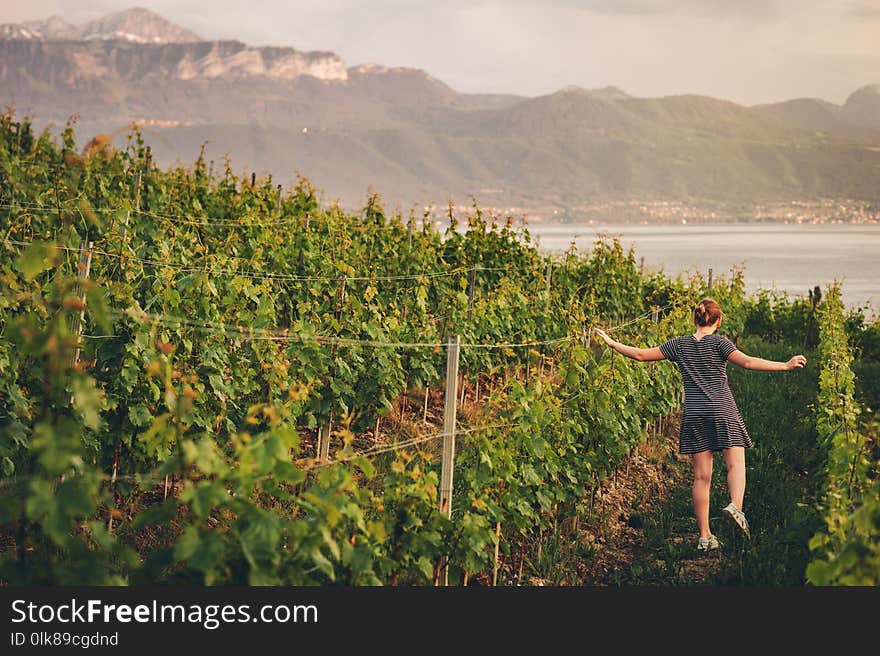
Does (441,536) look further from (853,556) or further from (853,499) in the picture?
(853,499)

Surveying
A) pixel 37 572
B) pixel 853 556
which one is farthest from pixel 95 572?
pixel 853 556

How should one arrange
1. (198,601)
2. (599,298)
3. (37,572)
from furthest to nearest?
(599,298), (198,601), (37,572)

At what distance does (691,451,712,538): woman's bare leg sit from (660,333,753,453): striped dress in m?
0.06

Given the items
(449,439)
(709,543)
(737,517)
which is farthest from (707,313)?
(449,439)

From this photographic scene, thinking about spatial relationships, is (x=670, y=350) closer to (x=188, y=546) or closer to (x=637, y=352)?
(x=637, y=352)

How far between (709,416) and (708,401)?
100 millimetres

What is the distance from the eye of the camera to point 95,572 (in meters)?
2.88

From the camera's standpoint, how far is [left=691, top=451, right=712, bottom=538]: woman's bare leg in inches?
241

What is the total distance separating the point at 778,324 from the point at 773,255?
125 meters

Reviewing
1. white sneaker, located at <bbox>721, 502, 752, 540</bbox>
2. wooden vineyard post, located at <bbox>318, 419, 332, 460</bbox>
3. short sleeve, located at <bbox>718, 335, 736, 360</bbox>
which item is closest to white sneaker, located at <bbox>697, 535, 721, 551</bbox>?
white sneaker, located at <bbox>721, 502, 752, 540</bbox>

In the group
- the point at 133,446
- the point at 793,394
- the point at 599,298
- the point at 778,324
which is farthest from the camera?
the point at 778,324

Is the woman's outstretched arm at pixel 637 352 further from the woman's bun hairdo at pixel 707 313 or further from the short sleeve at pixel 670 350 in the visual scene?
the woman's bun hairdo at pixel 707 313

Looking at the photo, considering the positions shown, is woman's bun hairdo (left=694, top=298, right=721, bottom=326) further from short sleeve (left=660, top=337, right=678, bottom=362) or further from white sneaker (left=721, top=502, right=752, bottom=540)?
white sneaker (left=721, top=502, right=752, bottom=540)

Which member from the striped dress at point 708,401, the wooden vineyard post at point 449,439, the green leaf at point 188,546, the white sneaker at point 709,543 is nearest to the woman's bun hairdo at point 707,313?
the striped dress at point 708,401
